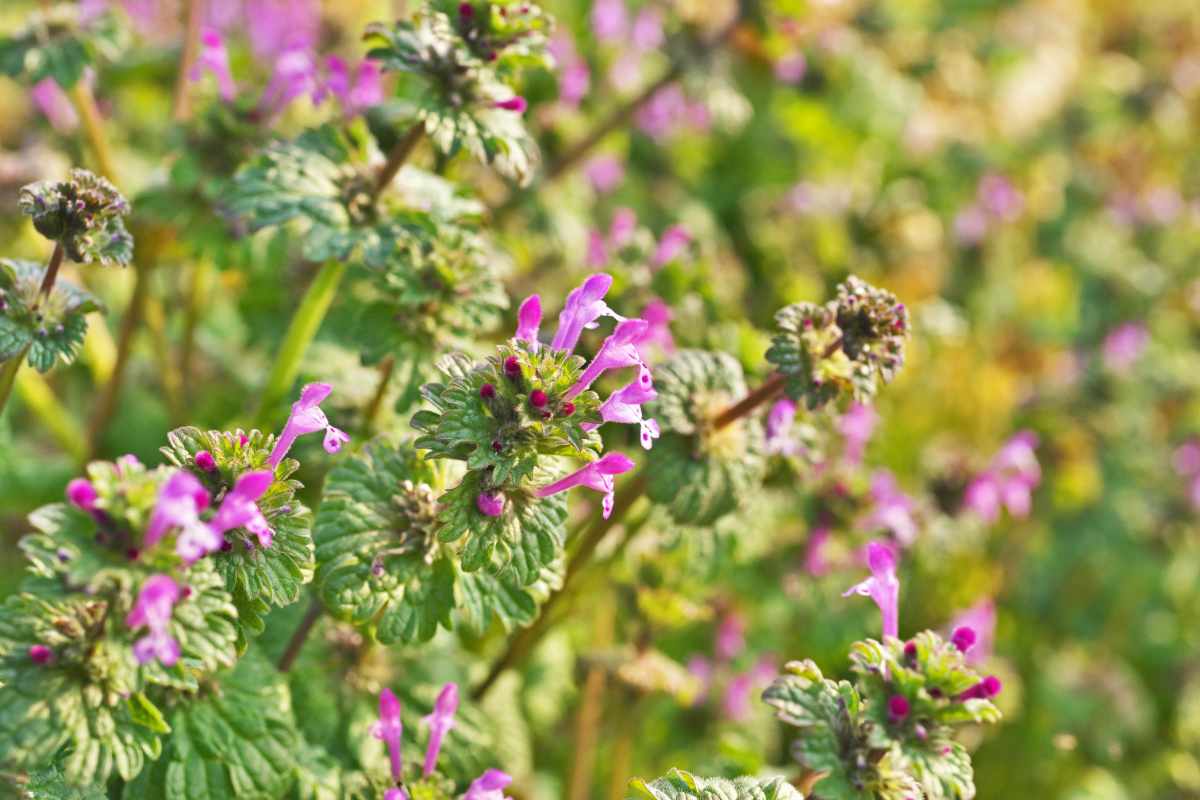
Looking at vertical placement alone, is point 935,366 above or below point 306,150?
above

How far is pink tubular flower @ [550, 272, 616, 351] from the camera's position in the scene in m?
1.88

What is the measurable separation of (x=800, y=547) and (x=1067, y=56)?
590 cm

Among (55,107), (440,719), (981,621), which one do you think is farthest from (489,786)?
(55,107)

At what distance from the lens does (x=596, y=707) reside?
3.13 metres

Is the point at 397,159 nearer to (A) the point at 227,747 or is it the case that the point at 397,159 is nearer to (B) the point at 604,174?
(A) the point at 227,747

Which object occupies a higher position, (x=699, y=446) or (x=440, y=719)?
(x=699, y=446)

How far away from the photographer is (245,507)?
156 centimetres

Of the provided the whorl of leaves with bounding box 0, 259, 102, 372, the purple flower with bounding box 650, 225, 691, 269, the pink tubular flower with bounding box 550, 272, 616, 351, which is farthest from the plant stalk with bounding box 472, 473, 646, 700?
the whorl of leaves with bounding box 0, 259, 102, 372

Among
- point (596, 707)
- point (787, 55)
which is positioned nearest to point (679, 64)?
point (787, 55)

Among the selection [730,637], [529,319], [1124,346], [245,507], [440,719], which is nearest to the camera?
[245,507]

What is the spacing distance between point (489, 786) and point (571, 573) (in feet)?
2.59

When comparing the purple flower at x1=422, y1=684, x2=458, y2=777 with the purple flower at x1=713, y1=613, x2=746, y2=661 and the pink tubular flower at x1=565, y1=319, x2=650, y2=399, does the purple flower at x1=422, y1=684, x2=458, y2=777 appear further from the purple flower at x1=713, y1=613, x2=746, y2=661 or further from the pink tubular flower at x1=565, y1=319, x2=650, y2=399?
the purple flower at x1=713, y1=613, x2=746, y2=661

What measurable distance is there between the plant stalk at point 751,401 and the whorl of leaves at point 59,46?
174 centimetres

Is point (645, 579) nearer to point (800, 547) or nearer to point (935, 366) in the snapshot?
point (800, 547)
